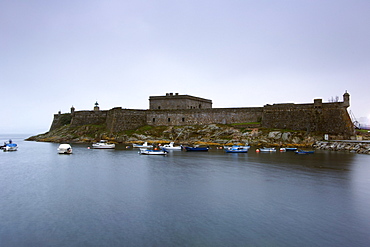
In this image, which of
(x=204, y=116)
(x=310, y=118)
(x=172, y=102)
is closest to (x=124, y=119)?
(x=172, y=102)

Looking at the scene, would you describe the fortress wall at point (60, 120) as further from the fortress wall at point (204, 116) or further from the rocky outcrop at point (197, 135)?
the fortress wall at point (204, 116)

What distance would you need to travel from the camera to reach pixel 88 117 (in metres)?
86.8

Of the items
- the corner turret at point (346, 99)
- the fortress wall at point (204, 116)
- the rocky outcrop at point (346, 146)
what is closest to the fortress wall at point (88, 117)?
the fortress wall at point (204, 116)

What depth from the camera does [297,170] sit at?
1330 inches

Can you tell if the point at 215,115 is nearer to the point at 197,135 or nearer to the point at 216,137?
the point at 197,135

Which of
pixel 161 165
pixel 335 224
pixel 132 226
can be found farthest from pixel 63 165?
pixel 335 224

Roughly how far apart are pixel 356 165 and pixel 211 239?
29.3 metres

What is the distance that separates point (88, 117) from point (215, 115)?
38082 millimetres

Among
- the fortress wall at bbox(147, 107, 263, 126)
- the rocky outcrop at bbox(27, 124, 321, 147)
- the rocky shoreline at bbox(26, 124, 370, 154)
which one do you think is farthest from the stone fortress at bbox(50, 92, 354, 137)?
the rocky outcrop at bbox(27, 124, 321, 147)

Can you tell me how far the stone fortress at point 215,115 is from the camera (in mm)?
60031

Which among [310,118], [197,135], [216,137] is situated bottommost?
[216,137]

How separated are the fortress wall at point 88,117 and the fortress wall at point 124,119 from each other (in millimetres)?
9357

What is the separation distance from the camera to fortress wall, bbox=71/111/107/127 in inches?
3376

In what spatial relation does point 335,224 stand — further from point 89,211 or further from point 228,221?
point 89,211
